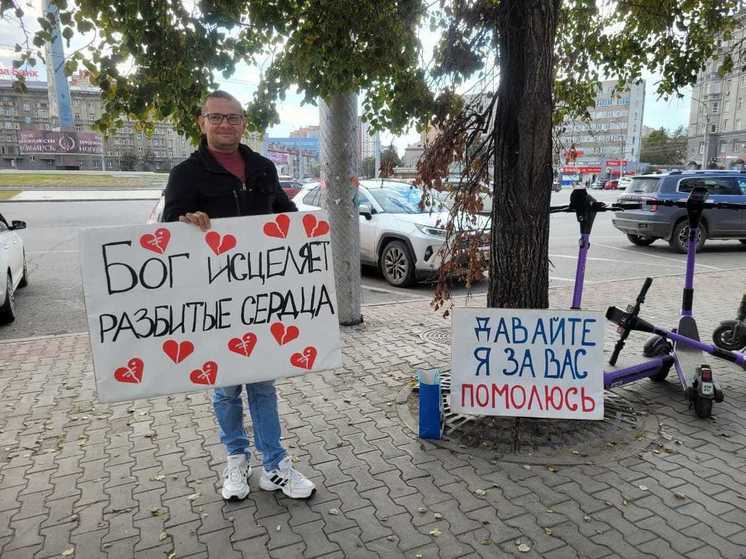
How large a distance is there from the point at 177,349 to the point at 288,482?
92cm

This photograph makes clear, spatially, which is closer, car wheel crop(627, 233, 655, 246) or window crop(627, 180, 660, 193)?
window crop(627, 180, 660, 193)

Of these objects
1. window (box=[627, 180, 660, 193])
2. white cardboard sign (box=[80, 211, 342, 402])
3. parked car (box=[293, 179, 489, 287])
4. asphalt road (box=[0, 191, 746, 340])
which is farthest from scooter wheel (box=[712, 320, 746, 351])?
window (box=[627, 180, 660, 193])

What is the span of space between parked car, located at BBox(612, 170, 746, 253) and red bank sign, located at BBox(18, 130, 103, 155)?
77277mm

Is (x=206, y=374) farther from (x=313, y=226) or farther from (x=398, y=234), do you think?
(x=398, y=234)

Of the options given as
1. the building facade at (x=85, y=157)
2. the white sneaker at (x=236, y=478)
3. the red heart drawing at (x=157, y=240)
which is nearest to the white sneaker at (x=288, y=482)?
the white sneaker at (x=236, y=478)

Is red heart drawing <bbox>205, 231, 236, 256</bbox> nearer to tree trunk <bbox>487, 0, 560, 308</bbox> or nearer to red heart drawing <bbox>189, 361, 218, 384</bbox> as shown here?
red heart drawing <bbox>189, 361, 218, 384</bbox>

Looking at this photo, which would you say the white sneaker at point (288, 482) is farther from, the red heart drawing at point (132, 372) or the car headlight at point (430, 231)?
the car headlight at point (430, 231)

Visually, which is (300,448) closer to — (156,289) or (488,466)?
(488,466)

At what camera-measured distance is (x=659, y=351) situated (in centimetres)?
482

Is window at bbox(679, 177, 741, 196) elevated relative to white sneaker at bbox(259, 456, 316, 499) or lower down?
elevated

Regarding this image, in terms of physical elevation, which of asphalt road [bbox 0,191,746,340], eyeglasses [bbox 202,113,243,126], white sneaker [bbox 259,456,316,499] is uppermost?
eyeglasses [bbox 202,113,243,126]

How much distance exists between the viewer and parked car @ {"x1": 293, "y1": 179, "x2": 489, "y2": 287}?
8727 mm

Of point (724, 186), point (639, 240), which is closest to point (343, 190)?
point (639, 240)

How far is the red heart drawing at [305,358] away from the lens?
121 inches
